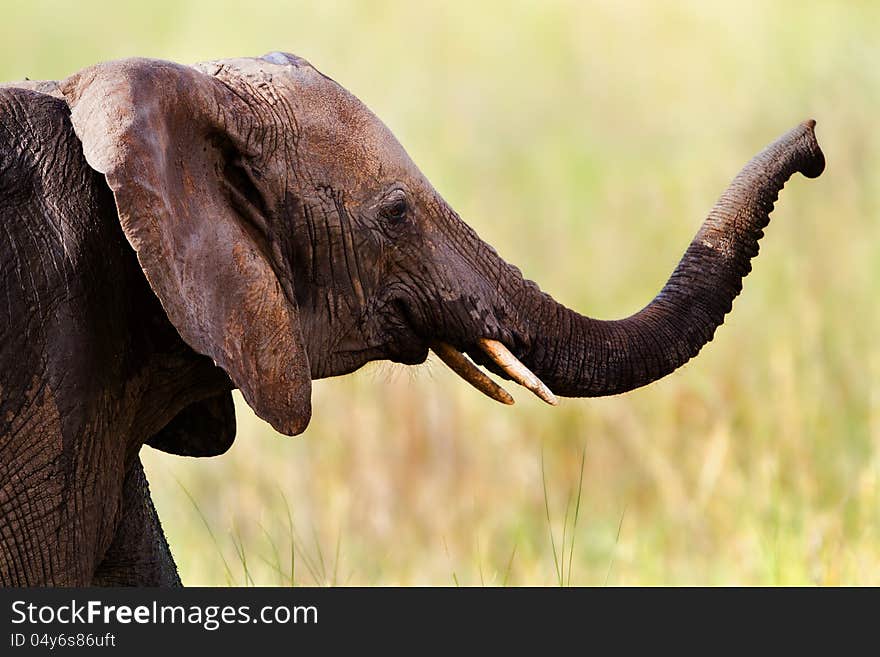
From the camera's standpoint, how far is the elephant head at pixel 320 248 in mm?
3576

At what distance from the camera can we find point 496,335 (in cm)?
423

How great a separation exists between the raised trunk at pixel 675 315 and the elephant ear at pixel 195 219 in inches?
27.6

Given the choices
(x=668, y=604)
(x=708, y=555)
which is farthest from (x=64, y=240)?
(x=708, y=555)

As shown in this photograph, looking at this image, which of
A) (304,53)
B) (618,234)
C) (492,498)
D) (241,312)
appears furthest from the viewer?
(304,53)

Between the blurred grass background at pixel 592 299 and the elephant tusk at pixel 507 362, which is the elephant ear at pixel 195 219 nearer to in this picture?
the elephant tusk at pixel 507 362

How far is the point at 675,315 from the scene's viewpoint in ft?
14.6

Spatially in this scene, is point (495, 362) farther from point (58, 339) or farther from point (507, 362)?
point (58, 339)

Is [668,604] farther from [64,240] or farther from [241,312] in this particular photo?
[64,240]

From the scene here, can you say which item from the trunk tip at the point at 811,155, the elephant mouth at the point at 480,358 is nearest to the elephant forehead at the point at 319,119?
the elephant mouth at the point at 480,358

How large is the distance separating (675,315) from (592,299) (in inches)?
174

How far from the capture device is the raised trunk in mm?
4340

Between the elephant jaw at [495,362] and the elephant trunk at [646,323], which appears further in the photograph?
the elephant trunk at [646,323]

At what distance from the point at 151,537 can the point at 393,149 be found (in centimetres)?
110

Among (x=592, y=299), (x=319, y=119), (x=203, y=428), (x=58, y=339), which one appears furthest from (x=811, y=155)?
(x=592, y=299)
